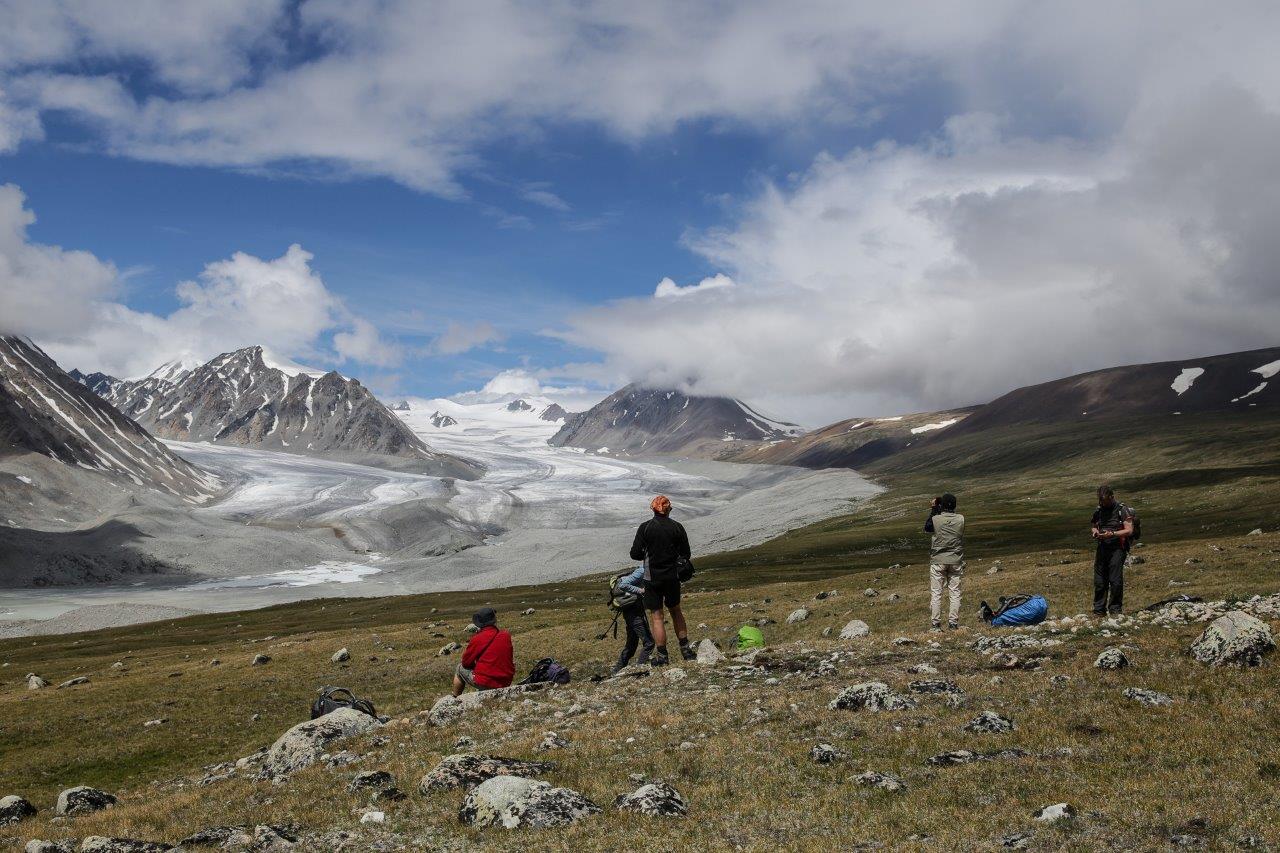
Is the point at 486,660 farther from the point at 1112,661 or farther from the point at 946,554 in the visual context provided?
the point at 1112,661

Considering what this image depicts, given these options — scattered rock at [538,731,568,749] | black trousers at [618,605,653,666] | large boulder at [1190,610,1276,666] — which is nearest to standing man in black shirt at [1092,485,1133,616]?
large boulder at [1190,610,1276,666]

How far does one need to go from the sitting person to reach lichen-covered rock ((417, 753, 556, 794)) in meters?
9.61

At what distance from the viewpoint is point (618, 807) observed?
41.0ft

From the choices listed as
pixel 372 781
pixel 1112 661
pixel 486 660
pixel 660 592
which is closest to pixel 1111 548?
pixel 1112 661

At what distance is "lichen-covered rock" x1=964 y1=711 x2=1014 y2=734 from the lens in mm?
14336

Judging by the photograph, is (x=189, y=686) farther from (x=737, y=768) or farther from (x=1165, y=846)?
(x=1165, y=846)

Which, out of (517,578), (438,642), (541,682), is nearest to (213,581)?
(517,578)

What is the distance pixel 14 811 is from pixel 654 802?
55.1ft

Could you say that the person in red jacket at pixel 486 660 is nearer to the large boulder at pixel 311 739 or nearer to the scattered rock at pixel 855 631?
the large boulder at pixel 311 739

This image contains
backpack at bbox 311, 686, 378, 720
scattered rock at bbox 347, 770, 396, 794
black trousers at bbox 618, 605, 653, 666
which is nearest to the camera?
scattered rock at bbox 347, 770, 396, 794

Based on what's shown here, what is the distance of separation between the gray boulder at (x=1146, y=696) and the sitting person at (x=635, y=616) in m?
13.0

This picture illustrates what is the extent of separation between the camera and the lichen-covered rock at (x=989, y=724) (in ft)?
47.0

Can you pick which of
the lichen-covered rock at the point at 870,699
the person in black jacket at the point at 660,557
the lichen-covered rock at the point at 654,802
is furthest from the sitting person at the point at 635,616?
the lichen-covered rock at the point at 654,802

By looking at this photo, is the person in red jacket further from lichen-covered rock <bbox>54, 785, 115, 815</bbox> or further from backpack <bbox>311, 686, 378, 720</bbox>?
lichen-covered rock <bbox>54, 785, 115, 815</bbox>
